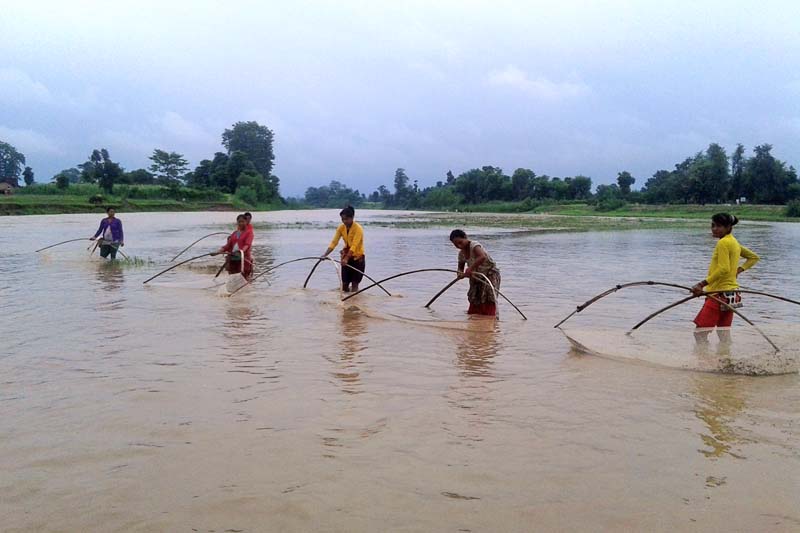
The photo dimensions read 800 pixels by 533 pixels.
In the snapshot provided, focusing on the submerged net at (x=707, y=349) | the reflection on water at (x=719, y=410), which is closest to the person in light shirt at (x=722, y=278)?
the submerged net at (x=707, y=349)

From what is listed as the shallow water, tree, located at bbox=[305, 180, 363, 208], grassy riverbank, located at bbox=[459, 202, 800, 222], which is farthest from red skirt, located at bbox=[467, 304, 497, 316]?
tree, located at bbox=[305, 180, 363, 208]

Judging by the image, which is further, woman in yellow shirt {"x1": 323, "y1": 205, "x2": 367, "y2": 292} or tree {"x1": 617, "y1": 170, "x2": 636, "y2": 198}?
tree {"x1": 617, "y1": 170, "x2": 636, "y2": 198}

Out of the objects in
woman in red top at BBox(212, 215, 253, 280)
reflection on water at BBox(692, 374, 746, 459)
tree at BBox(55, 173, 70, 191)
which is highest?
tree at BBox(55, 173, 70, 191)

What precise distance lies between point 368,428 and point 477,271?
367 cm

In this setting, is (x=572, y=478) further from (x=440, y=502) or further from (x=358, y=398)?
(x=358, y=398)

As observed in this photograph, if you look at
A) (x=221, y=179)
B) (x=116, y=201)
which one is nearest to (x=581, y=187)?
(x=221, y=179)

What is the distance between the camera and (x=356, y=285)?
1027cm

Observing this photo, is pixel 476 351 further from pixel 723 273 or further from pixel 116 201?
pixel 116 201

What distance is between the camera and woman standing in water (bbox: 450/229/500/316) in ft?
24.3

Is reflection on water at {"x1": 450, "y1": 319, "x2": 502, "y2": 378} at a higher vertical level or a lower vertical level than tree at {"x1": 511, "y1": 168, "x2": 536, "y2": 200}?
lower

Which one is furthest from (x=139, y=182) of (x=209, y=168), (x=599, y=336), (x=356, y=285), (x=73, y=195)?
(x=599, y=336)

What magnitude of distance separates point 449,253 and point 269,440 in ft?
54.0

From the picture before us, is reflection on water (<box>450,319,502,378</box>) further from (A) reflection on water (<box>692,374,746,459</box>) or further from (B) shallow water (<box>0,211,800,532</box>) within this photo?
(A) reflection on water (<box>692,374,746,459</box>)

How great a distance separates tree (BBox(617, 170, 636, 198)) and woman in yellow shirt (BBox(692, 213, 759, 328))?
8047 cm
